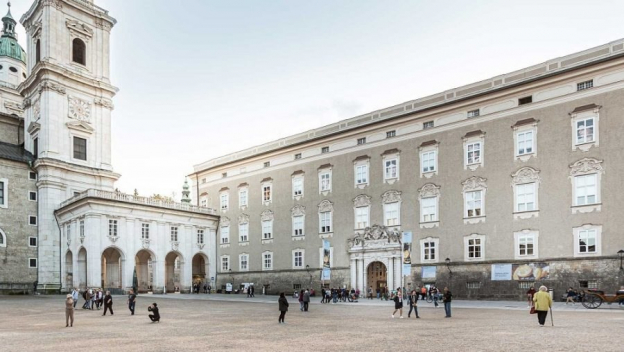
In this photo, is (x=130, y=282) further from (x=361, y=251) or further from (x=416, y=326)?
(x=416, y=326)

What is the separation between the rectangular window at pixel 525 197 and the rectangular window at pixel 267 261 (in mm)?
26742

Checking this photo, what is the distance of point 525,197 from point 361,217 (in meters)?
14.9

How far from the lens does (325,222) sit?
5072 centimetres

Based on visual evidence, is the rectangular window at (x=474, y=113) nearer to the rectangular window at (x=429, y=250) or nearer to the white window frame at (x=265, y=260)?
the rectangular window at (x=429, y=250)

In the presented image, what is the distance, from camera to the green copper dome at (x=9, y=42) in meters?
79.0

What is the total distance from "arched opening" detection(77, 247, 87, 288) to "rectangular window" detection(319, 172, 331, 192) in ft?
79.6

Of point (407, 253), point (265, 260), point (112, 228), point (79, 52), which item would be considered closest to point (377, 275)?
point (407, 253)

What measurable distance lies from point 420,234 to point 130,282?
2798cm

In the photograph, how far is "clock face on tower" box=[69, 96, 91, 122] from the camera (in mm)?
59000

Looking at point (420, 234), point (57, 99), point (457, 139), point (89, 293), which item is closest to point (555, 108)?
point (457, 139)

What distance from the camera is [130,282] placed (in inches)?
1997

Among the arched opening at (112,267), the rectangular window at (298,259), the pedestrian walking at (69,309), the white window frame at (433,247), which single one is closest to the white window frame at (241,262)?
the rectangular window at (298,259)

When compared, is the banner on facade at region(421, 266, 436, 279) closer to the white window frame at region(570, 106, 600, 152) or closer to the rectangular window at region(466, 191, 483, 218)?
the rectangular window at region(466, 191, 483, 218)

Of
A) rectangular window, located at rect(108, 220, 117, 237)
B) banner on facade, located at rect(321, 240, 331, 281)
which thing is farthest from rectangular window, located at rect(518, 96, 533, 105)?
rectangular window, located at rect(108, 220, 117, 237)
